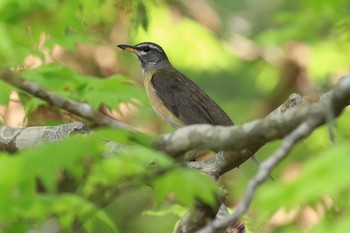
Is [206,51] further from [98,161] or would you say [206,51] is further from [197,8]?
[98,161]

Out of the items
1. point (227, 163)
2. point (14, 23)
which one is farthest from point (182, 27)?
point (227, 163)

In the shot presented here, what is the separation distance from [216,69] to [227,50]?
54 cm

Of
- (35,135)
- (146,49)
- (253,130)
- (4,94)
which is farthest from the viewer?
(146,49)

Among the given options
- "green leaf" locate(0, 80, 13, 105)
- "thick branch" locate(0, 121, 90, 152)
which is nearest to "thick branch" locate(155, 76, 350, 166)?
"thick branch" locate(0, 121, 90, 152)

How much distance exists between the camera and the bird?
870 centimetres

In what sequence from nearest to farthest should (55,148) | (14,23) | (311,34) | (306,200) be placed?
(306,200), (55,148), (14,23), (311,34)

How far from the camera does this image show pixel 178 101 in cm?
891

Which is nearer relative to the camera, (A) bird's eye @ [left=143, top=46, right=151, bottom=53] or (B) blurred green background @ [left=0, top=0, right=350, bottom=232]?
(B) blurred green background @ [left=0, top=0, right=350, bottom=232]

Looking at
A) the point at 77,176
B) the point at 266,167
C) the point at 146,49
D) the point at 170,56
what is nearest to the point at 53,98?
the point at 77,176

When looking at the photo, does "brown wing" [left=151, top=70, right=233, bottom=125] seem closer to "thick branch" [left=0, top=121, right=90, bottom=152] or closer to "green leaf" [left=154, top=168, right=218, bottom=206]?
"thick branch" [left=0, top=121, right=90, bottom=152]

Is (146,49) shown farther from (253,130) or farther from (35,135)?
(253,130)

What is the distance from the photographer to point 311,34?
34.2 ft

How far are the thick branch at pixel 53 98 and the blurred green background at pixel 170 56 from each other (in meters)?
0.10

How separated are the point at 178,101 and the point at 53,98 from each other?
4776 mm
